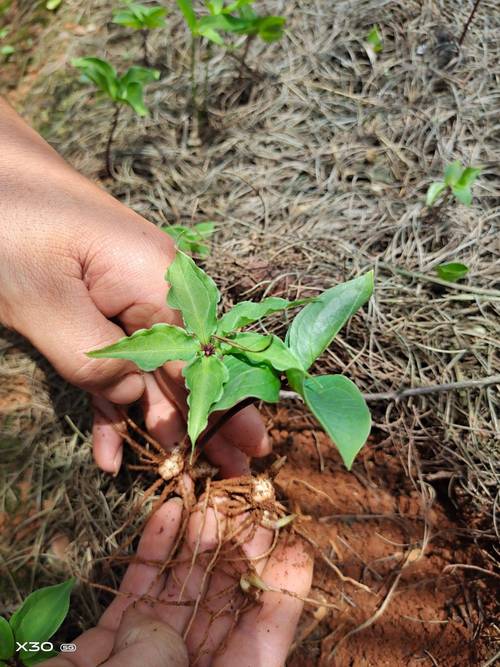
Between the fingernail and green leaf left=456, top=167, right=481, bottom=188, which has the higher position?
green leaf left=456, top=167, right=481, bottom=188

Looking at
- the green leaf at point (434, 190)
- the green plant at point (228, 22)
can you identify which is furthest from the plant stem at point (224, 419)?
the green plant at point (228, 22)

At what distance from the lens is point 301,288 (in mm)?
1852

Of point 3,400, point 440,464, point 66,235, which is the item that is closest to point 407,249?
point 440,464

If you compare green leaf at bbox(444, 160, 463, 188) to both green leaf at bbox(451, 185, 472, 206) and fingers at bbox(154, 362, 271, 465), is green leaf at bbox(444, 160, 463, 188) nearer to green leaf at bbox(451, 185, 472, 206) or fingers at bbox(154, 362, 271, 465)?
green leaf at bbox(451, 185, 472, 206)

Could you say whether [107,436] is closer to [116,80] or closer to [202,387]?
[202,387]

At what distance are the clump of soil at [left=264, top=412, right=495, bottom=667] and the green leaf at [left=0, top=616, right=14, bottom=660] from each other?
77 centimetres

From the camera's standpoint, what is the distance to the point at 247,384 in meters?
1.14

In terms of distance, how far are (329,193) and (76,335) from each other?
4.09 ft

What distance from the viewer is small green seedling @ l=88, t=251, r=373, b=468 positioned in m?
1.12

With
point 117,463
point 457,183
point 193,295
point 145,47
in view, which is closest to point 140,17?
point 145,47

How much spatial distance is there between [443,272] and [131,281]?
107cm

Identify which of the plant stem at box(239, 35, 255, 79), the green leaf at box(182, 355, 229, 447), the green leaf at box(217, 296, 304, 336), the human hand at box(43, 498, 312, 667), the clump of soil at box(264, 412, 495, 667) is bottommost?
the clump of soil at box(264, 412, 495, 667)

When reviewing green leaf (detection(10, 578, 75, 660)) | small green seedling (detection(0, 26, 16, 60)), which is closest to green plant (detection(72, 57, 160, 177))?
small green seedling (detection(0, 26, 16, 60))

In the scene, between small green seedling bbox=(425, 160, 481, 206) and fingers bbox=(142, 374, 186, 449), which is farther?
small green seedling bbox=(425, 160, 481, 206)
